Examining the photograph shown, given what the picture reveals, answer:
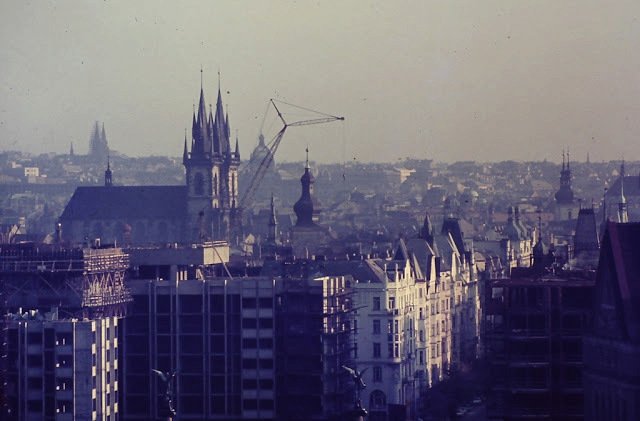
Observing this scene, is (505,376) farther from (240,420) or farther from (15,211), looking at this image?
(15,211)

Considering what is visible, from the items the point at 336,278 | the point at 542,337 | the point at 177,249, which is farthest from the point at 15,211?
the point at 542,337

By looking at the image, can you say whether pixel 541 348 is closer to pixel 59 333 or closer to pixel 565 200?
pixel 59 333

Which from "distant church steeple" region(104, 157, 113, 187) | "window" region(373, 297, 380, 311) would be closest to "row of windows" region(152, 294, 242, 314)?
"window" region(373, 297, 380, 311)

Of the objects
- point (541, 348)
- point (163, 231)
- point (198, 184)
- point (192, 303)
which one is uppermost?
point (198, 184)

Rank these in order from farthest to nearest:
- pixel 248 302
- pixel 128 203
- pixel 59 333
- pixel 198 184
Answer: pixel 128 203
pixel 198 184
pixel 248 302
pixel 59 333

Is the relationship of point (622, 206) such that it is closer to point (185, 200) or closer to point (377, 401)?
point (377, 401)

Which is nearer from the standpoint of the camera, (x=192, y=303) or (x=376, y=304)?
(x=192, y=303)

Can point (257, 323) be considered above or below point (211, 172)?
below

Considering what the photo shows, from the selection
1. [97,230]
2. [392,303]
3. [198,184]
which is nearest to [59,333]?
[392,303]

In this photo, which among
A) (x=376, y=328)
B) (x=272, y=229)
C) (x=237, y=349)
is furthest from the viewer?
(x=272, y=229)
